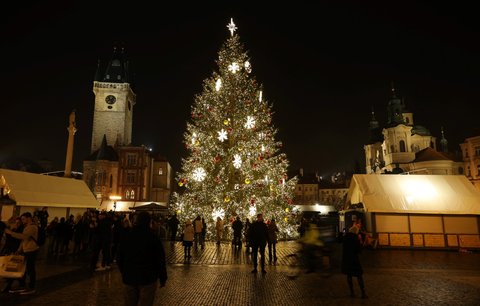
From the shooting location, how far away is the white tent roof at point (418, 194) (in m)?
19.7

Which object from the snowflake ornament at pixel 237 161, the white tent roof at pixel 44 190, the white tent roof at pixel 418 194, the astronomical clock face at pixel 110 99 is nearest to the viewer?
the white tent roof at pixel 44 190

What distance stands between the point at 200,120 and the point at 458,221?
56.0 ft

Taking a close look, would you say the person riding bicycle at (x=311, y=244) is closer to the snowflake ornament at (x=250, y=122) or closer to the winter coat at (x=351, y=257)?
the winter coat at (x=351, y=257)

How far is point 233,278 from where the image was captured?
10.9 meters

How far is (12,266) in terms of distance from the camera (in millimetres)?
8305

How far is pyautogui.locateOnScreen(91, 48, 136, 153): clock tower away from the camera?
73.9 meters

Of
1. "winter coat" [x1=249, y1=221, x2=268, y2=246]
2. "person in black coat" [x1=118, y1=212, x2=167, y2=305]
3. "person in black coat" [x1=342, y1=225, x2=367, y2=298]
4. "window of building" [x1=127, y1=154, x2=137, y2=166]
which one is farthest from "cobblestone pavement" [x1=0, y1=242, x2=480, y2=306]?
"window of building" [x1=127, y1=154, x2=137, y2=166]

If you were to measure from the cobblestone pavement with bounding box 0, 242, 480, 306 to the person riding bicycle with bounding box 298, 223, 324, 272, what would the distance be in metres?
0.49

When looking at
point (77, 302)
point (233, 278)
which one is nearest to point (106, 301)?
point (77, 302)

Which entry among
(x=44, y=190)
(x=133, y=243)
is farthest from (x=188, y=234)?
(x=44, y=190)

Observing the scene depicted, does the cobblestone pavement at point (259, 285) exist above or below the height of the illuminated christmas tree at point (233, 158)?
below

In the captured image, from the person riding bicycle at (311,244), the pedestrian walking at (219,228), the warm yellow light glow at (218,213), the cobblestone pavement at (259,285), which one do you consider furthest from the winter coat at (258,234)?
the warm yellow light glow at (218,213)

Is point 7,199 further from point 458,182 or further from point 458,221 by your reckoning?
point 458,182

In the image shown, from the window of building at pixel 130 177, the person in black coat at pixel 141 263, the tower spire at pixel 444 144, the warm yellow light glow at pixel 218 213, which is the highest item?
the tower spire at pixel 444 144
